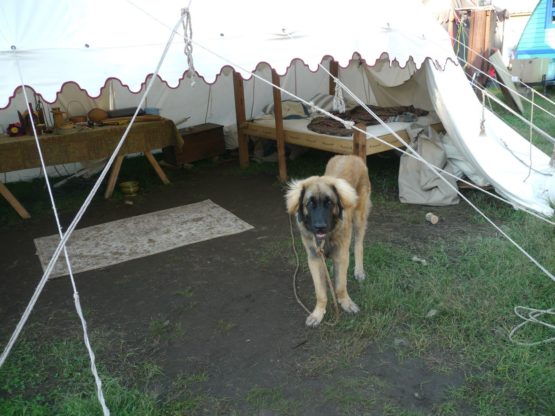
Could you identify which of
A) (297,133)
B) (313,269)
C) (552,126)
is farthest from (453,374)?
(552,126)

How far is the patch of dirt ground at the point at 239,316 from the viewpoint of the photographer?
2717 millimetres

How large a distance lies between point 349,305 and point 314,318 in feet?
0.95

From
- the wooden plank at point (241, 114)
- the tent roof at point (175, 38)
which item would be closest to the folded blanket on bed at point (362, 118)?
the wooden plank at point (241, 114)

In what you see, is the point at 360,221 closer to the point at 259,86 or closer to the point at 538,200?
the point at 538,200

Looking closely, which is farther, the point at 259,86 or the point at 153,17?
the point at 259,86

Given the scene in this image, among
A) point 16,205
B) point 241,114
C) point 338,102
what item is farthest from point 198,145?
point 16,205

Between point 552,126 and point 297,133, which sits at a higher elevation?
point 297,133

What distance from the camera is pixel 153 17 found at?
3844 mm

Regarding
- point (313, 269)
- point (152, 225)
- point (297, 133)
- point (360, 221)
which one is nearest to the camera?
point (313, 269)

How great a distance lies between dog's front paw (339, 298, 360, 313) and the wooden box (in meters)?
4.76

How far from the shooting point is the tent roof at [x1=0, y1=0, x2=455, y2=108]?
A: 11.4 feet

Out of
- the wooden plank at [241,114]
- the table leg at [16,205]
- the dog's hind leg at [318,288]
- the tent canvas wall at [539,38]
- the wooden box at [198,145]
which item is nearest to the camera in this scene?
the dog's hind leg at [318,288]

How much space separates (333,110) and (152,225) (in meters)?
3.54

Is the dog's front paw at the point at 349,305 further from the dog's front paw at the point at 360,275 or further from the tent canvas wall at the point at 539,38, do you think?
the tent canvas wall at the point at 539,38
